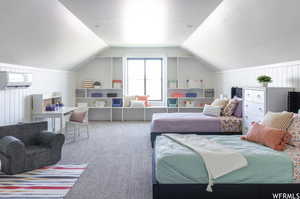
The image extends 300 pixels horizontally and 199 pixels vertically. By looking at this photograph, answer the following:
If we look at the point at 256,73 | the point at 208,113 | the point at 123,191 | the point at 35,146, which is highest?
the point at 256,73

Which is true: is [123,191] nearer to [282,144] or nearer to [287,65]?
[282,144]

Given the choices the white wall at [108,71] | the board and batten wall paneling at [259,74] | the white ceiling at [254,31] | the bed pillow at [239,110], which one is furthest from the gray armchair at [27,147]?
the white wall at [108,71]

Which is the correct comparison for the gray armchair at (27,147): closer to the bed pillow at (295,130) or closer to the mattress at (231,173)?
the mattress at (231,173)

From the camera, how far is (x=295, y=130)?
10.7 ft

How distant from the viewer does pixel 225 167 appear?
2.69 meters

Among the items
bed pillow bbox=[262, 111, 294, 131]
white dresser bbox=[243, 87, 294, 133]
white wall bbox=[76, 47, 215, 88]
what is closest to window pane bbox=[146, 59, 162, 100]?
white wall bbox=[76, 47, 215, 88]

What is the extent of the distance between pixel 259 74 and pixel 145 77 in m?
4.61

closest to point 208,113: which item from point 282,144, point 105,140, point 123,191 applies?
point 105,140

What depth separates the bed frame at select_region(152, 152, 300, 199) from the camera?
8.70ft

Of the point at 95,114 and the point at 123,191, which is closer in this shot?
the point at 123,191

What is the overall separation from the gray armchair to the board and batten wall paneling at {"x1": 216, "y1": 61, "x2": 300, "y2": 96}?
3887mm

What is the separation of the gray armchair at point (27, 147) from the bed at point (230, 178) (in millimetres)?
2045

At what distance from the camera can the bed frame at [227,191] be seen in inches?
104

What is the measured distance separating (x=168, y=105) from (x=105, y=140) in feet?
11.3
